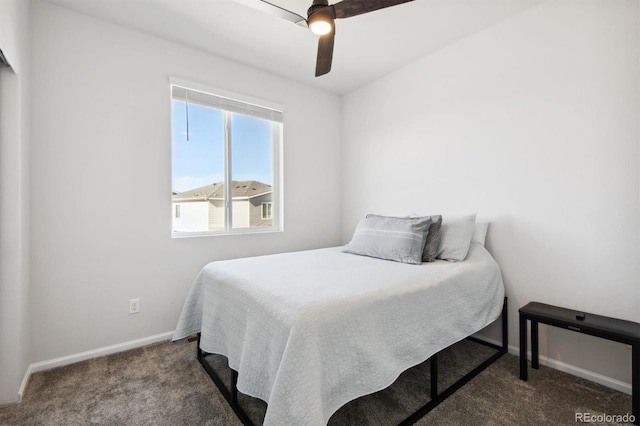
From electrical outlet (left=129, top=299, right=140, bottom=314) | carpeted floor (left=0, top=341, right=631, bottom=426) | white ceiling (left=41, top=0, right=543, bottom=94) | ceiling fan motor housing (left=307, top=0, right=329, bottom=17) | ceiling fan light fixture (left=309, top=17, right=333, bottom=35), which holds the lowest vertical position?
carpeted floor (left=0, top=341, right=631, bottom=426)

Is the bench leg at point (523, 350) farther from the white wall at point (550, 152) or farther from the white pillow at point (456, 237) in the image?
the white pillow at point (456, 237)

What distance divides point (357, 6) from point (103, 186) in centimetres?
223

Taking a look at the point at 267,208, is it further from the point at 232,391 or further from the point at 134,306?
the point at 232,391

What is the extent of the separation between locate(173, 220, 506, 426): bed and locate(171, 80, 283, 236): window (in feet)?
3.11

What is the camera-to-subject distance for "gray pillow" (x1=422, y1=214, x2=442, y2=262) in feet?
7.32

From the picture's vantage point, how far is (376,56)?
2820 millimetres

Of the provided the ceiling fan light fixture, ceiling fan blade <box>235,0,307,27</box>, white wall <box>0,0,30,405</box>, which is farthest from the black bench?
white wall <box>0,0,30,405</box>

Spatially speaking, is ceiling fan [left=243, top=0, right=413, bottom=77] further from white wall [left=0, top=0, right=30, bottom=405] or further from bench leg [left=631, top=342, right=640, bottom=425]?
bench leg [left=631, top=342, right=640, bottom=425]

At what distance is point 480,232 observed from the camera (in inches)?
94.2

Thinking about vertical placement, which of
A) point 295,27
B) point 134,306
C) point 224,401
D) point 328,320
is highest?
point 295,27

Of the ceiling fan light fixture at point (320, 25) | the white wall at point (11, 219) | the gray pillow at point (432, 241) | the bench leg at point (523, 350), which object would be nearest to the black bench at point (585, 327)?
the bench leg at point (523, 350)

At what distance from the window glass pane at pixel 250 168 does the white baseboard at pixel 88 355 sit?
1.21 m

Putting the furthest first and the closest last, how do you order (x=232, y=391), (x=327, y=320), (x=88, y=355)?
(x=88, y=355) → (x=232, y=391) → (x=327, y=320)

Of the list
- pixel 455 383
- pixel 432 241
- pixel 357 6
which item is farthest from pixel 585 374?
pixel 357 6
